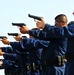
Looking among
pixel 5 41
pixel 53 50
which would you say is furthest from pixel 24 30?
pixel 5 41

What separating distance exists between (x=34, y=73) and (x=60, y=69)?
362 centimetres

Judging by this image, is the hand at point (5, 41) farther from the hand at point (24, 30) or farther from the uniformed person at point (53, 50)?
the hand at point (24, 30)

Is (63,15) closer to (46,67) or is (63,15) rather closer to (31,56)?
(46,67)

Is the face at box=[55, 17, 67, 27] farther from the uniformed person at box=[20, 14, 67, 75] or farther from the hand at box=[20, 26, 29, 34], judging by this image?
the hand at box=[20, 26, 29, 34]

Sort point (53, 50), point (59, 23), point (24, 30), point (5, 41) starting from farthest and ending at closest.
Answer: point (5, 41), point (53, 50), point (24, 30), point (59, 23)

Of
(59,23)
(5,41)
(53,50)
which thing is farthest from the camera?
(5,41)

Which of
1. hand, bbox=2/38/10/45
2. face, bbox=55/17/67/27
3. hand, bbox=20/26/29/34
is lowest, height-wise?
hand, bbox=2/38/10/45

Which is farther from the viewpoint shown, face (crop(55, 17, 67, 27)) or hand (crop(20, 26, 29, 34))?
hand (crop(20, 26, 29, 34))

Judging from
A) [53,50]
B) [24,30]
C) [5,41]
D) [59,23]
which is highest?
[59,23]

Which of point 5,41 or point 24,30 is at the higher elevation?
point 24,30

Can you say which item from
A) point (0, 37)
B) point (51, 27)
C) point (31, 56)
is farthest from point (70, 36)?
point (0, 37)

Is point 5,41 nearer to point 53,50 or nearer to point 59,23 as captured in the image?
point 53,50

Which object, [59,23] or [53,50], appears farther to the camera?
[53,50]

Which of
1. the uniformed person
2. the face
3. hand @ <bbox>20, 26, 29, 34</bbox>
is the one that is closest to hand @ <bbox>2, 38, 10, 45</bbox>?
the uniformed person
